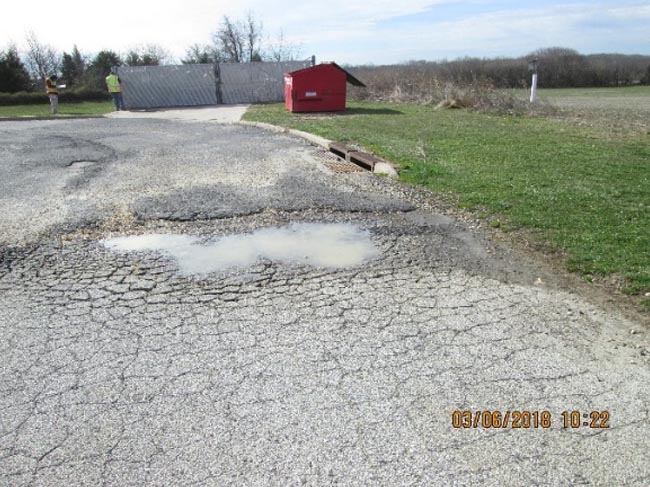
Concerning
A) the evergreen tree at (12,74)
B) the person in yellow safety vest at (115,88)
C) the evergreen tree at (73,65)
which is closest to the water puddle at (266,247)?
the person in yellow safety vest at (115,88)

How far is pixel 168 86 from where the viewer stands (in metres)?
22.7

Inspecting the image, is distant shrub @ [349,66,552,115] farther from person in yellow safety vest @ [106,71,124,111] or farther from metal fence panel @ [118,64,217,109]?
person in yellow safety vest @ [106,71,124,111]

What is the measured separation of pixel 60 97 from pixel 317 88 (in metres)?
16.9

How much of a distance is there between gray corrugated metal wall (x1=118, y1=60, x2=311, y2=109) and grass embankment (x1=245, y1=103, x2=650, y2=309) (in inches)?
386

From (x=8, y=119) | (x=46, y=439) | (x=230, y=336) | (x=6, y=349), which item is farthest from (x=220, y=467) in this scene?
(x=8, y=119)

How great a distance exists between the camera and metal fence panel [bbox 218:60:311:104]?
23.6 meters

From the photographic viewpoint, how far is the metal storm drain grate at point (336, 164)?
335 inches

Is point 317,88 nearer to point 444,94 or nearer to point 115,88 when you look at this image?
point 444,94

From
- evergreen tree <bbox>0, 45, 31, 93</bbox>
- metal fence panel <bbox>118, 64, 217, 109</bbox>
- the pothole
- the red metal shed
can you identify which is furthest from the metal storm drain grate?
evergreen tree <bbox>0, 45, 31, 93</bbox>

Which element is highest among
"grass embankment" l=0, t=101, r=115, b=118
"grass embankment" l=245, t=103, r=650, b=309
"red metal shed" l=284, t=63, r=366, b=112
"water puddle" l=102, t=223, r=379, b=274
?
"red metal shed" l=284, t=63, r=366, b=112

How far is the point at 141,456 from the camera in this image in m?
2.44

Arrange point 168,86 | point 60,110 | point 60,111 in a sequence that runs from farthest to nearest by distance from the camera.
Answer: point 168,86 < point 60,110 < point 60,111

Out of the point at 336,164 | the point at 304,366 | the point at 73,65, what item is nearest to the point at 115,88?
the point at 336,164

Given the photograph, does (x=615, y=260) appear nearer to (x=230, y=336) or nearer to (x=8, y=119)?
(x=230, y=336)
